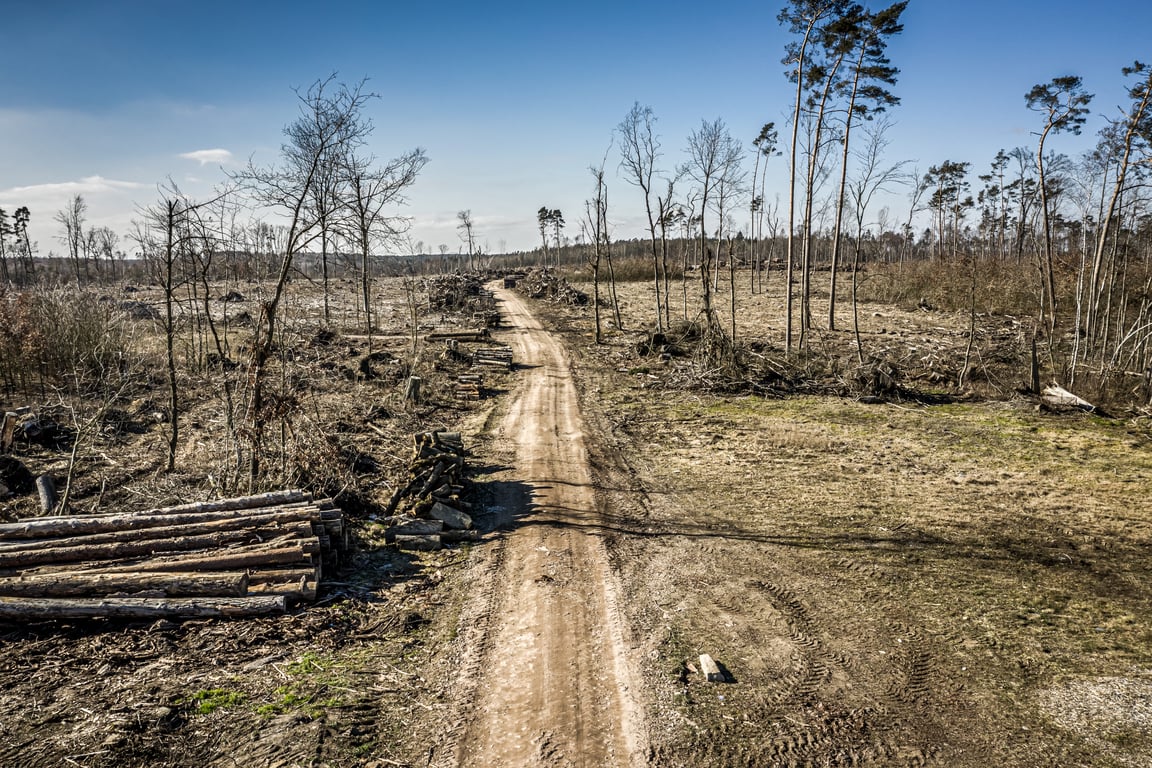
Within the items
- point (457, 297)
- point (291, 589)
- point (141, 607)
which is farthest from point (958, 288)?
point (141, 607)

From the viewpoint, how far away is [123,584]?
6.90 m

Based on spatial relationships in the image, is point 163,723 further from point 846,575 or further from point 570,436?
point 570,436

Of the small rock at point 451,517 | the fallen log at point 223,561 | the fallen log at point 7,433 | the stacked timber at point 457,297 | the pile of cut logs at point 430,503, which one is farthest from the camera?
the stacked timber at point 457,297

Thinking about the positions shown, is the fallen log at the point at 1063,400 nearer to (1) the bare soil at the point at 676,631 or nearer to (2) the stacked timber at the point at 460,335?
(1) the bare soil at the point at 676,631

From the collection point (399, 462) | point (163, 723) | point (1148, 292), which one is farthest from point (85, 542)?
point (1148, 292)

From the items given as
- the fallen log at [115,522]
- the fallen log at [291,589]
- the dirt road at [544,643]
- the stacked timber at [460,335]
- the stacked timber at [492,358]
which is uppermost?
the stacked timber at [460,335]

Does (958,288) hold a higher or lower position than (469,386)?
higher

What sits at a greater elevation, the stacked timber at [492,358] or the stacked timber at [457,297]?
the stacked timber at [457,297]

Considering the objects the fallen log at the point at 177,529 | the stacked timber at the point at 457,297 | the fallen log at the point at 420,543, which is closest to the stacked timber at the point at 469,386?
the fallen log at the point at 420,543

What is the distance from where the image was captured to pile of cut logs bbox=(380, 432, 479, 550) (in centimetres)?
963

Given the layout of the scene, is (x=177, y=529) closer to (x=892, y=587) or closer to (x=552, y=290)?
(x=892, y=587)

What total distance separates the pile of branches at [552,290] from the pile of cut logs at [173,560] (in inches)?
1430

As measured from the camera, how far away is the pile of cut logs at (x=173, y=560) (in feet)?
22.0

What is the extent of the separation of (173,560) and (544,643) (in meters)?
4.80
